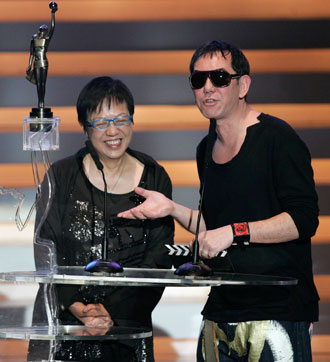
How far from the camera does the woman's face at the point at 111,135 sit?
2.96 metres

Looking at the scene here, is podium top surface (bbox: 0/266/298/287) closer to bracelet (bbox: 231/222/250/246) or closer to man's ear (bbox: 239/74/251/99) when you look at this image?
bracelet (bbox: 231/222/250/246)

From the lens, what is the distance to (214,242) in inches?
99.3

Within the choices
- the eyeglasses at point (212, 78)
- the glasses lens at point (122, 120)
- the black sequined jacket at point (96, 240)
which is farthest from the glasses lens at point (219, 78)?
the black sequined jacket at point (96, 240)

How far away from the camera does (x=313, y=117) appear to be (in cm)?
443

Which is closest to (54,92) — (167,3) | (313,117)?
(167,3)

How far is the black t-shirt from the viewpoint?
8.67 feet

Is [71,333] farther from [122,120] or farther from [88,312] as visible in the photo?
[122,120]

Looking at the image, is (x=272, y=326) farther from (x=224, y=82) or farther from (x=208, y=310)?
(x=224, y=82)

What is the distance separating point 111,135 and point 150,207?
1.17 ft

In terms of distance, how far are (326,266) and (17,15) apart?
2.11 m

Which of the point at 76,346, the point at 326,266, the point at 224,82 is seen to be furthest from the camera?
the point at 326,266

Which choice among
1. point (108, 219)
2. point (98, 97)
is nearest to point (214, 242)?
point (108, 219)

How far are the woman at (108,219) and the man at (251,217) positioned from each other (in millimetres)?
175

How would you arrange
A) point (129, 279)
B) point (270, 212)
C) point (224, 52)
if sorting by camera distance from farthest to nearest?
1. point (224, 52)
2. point (270, 212)
3. point (129, 279)
